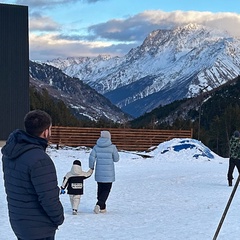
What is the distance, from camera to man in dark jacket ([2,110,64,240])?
446 cm

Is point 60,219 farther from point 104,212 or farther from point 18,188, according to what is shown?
point 104,212

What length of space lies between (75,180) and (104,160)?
0.71 m

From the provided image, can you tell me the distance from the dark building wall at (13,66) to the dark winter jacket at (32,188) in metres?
25.7

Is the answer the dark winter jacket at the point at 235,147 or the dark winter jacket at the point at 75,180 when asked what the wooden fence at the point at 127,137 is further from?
the dark winter jacket at the point at 75,180

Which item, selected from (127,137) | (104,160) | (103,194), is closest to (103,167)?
(104,160)

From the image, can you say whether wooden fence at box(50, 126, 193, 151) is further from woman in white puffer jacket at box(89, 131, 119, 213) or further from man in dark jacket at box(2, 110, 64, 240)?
man in dark jacket at box(2, 110, 64, 240)

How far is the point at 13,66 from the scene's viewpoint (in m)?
30.3

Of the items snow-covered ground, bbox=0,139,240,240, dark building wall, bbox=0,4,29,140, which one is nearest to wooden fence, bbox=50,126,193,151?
dark building wall, bbox=0,4,29,140

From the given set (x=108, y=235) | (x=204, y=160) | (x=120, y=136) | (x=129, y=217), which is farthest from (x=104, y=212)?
(x=120, y=136)

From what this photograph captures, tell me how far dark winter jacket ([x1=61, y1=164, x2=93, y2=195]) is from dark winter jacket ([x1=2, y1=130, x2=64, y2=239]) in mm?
5997

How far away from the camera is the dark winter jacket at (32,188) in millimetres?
4453

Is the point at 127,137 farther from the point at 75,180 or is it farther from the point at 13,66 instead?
the point at 75,180

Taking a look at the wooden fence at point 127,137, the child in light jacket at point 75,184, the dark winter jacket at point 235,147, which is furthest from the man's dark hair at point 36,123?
the wooden fence at point 127,137

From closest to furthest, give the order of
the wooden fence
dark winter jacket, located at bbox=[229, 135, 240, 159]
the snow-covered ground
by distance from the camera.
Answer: the snow-covered ground
dark winter jacket, located at bbox=[229, 135, 240, 159]
the wooden fence
